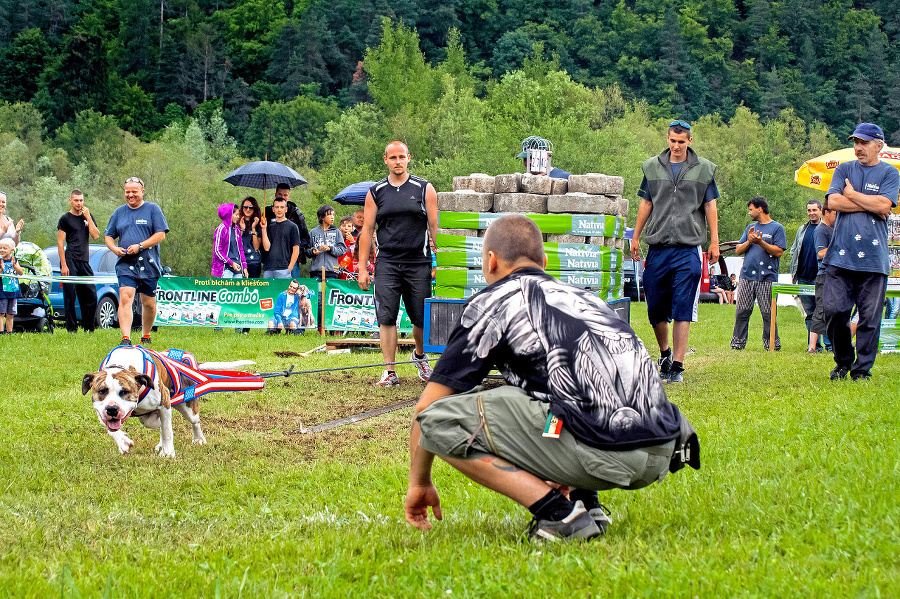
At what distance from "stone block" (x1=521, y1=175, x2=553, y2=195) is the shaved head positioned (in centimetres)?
625

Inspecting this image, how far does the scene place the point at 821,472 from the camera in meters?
4.38

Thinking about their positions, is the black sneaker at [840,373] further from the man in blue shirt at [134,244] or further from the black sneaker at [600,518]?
the man in blue shirt at [134,244]

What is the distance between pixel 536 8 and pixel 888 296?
12563cm

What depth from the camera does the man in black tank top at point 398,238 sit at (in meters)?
9.04

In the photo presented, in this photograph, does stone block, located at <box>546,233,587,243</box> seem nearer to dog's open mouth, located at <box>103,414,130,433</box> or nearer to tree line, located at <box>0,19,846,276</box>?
dog's open mouth, located at <box>103,414,130,433</box>

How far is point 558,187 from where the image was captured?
33.3 ft

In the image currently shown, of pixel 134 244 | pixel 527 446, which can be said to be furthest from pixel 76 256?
pixel 527 446

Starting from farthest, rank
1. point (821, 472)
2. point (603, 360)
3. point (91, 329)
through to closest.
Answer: point (91, 329)
point (821, 472)
point (603, 360)

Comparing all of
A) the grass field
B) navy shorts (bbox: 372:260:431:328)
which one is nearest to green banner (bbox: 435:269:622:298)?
navy shorts (bbox: 372:260:431:328)

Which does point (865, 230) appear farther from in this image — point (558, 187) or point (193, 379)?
point (193, 379)

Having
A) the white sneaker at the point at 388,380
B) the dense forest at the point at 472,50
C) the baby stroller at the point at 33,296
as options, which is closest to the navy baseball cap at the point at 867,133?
the white sneaker at the point at 388,380

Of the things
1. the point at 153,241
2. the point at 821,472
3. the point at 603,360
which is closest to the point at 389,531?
the point at 603,360

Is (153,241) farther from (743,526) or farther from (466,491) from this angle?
(743,526)

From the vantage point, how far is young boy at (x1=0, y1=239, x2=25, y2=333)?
47.9 ft
